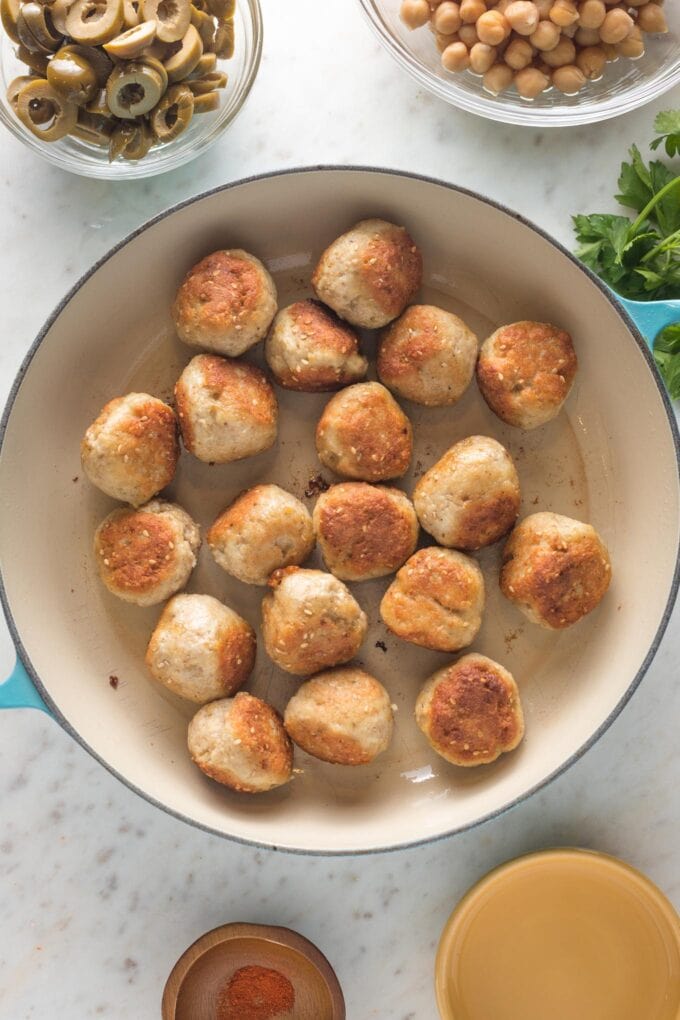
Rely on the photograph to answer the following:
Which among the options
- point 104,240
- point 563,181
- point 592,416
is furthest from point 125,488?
point 563,181

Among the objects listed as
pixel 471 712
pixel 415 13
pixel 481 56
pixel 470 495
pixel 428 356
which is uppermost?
pixel 415 13

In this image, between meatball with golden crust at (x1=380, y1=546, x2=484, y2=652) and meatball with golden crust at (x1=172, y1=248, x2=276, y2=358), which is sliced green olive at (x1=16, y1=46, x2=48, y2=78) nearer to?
meatball with golden crust at (x1=172, y1=248, x2=276, y2=358)

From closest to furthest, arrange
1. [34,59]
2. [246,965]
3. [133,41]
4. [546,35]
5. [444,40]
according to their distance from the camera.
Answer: [133,41]
[34,59]
[546,35]
[444,40]
[246,965]

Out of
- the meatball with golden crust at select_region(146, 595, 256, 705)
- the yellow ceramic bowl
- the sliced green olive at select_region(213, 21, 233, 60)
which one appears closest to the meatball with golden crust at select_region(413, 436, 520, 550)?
the meatball with golden crust at select_region(146, 595, 256, 705)

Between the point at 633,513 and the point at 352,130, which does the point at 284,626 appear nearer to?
the point at 633,513

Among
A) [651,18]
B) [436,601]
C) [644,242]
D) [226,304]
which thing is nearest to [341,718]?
[436,601]

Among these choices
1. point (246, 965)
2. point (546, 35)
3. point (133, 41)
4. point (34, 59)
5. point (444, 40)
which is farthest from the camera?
point (246, 965)

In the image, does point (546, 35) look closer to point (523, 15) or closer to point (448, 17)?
point (523, 15)
